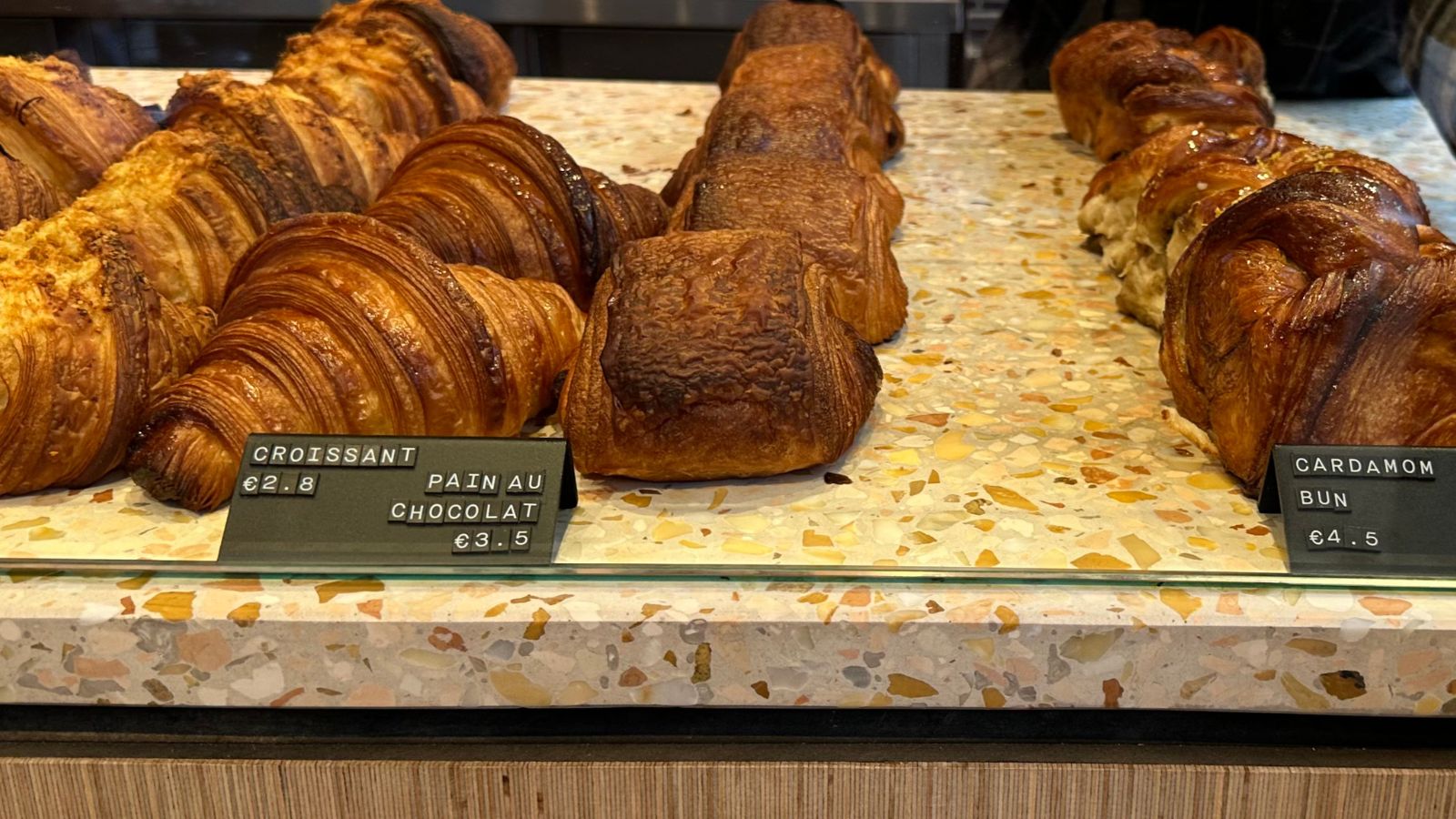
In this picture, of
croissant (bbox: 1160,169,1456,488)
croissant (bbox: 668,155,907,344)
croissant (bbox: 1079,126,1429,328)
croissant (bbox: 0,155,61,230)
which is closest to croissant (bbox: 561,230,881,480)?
croissant (bbox: 668,155,907,344)

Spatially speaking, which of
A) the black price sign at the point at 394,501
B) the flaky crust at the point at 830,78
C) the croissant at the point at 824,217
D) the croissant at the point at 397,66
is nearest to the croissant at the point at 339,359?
the black price sign at the point at 394,501

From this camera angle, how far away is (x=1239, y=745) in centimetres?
101

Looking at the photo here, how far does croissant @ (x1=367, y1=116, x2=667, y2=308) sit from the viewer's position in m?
1.32

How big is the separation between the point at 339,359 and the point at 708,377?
31cm

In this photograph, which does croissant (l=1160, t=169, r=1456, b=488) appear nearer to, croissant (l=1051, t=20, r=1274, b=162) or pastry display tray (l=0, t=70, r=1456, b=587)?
pastry display tray (l=0, t=70, r=1456, b=587)

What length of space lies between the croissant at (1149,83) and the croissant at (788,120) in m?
0.34

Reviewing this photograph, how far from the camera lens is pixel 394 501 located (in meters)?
0.99

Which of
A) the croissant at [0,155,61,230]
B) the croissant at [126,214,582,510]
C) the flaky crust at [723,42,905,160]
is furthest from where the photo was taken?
the flaky crust at [723,42,905,160]

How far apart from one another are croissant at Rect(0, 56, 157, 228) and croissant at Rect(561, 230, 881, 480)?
2.15ft

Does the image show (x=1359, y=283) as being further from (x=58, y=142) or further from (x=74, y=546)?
(x=58, y=142)

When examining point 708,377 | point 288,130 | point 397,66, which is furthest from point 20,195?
point 708,377

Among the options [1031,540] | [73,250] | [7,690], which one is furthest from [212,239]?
[1031,540]

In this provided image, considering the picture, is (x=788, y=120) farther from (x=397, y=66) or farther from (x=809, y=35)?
(x=397, y=66)

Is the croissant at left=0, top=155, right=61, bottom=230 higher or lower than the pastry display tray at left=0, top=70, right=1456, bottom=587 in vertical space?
higher
